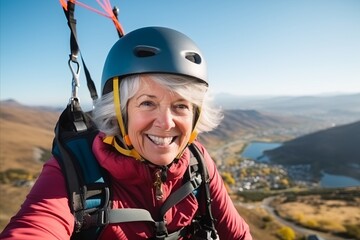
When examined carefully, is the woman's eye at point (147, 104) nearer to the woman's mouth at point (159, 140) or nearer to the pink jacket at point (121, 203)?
the woman's mouth at point (159, 140)

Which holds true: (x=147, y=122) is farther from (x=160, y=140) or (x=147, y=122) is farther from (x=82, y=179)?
(x=82, y=179)

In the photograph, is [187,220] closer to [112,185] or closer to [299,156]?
[112,185]

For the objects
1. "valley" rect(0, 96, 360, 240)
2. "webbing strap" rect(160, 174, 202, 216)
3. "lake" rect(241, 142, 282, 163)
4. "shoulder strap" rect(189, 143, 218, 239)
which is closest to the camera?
"webbing strap" rect(160, 174, 202, 216)

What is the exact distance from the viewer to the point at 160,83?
8.42 feet

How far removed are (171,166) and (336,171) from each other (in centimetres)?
13656

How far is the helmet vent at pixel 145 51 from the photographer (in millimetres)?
2732

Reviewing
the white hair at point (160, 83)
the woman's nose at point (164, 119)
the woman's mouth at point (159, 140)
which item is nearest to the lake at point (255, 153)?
the white hair at point (160, 83)

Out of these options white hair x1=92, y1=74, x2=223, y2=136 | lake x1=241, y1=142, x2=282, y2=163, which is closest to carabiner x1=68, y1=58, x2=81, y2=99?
white hair x1=92, y1=74, x2=223, y2=136

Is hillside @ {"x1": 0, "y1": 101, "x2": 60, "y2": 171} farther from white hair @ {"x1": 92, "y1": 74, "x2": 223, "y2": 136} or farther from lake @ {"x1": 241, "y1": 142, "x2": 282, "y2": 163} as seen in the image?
lake @ {"x1": 241, "y1": 142, "x2": 282, "y2": 163}

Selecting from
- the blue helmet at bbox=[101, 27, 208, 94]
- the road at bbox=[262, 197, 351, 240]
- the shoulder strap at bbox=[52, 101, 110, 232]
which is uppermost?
the blue helmet at bbox=[101, 27, 208, 94]

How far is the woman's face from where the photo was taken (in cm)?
253

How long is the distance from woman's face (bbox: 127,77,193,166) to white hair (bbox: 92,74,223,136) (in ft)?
0.16

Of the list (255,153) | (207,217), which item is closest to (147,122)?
(207,217)

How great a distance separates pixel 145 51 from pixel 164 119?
718mm
